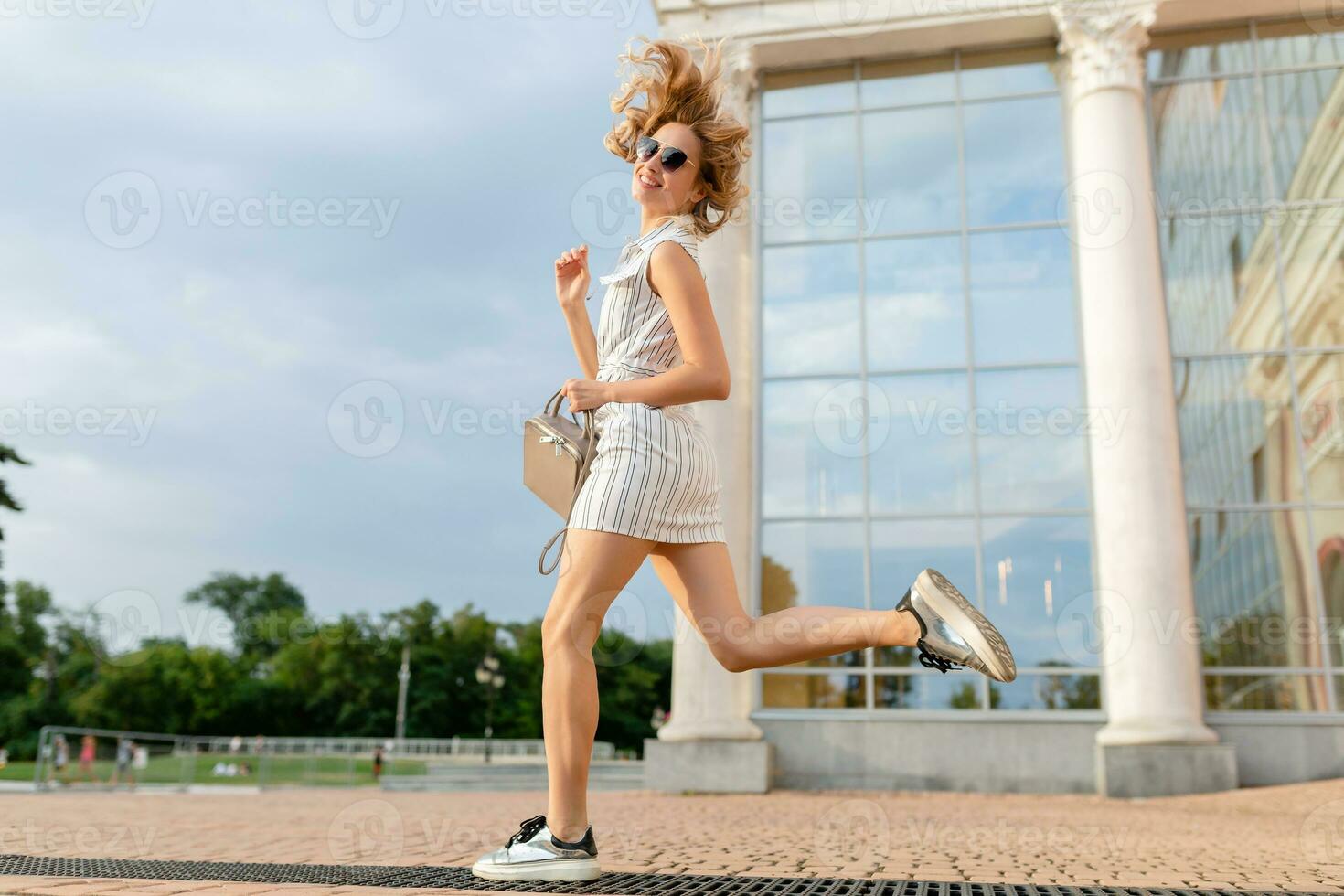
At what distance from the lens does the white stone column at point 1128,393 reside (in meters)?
10.7

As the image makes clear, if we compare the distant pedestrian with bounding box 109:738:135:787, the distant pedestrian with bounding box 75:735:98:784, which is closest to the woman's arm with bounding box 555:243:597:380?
the distant pedestrian with bounding box 75:735:98:784

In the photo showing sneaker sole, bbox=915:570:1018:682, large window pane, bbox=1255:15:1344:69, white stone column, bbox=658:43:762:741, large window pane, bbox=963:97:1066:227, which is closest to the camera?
sneaker sole, bbox=915:570:1018:682

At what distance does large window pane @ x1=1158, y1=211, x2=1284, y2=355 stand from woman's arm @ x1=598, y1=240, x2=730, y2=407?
11229 mm

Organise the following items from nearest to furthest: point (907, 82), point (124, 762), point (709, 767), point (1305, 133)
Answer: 1. point (709, 767)
2. point (1305, 133)
3. point (907, 82)
4. point (124, 762)

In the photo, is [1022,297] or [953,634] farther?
[1022,297]

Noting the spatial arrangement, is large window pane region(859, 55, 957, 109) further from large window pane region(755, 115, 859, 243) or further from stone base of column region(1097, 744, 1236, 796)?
stone base of column region(1097, 744, 1236, 796)

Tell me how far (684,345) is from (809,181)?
11.3m

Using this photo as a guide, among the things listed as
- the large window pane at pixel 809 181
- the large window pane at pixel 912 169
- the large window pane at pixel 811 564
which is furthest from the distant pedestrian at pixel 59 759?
the large window pane at pixel 912 169

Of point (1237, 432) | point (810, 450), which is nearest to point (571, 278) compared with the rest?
point (810, 450)

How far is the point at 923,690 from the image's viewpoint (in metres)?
11.9

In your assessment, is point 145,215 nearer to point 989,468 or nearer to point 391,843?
point 391,843

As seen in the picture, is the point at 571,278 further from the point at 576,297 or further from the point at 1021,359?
the point at 1021,359

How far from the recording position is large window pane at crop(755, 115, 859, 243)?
13.5 metres

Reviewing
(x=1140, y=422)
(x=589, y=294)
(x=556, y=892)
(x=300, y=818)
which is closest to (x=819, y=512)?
(x=1140, y=422)
